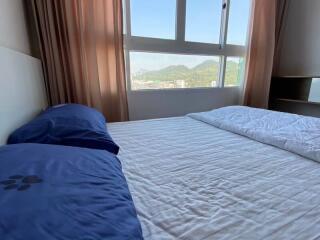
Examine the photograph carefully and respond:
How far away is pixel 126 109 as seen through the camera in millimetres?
2342

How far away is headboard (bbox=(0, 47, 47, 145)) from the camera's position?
97cm

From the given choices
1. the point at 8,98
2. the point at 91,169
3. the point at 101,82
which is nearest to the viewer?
the point at 91,169

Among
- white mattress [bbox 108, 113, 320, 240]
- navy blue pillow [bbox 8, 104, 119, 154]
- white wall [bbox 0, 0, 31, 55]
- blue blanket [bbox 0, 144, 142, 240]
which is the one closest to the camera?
blue blanket [bbox 0, 144, 142, 240]

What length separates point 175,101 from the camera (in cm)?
274

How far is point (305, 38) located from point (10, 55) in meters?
3.59

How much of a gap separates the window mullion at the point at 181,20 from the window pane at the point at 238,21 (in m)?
0.73

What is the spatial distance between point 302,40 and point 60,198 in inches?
145

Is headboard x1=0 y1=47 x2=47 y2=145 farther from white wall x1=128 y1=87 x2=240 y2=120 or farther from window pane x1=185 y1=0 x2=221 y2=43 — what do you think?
window pane x1=185 y1=0 x2=221 y2=43

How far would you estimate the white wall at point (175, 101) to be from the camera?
100 inches

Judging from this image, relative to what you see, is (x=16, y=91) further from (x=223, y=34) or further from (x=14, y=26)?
(x=223, y=34)

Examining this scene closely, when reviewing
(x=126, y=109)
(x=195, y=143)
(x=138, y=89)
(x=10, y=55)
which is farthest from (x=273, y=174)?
(x=138, y=89)

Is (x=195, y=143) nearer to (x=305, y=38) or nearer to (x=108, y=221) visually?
(x=108, y=221)

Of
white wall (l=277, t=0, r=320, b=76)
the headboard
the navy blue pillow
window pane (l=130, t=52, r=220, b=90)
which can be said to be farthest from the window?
the navy blue pillow

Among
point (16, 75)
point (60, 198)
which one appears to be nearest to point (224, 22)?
point (16, 75)
